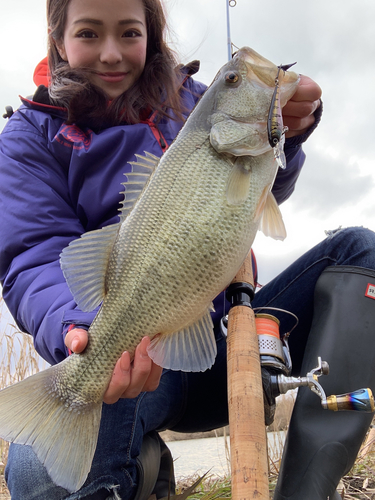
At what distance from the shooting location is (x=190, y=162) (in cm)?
148

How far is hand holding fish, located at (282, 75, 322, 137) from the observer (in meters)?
1.58

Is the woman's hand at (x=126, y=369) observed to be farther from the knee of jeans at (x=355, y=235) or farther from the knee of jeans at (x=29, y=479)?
the knee of jeans at (x=355, y=235)

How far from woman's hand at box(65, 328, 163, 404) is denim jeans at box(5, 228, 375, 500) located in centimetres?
23

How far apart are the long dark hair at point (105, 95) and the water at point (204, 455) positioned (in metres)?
1.91

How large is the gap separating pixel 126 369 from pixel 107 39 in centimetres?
161

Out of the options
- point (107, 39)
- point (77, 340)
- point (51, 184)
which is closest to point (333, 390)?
point (77, 340)

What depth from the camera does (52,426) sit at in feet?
4.38

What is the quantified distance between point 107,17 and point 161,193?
1145 mm

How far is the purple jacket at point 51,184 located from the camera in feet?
6.03

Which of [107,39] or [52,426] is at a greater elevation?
[107,39]

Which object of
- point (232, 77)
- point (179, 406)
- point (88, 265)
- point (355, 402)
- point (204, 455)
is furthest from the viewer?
point (204, 455)

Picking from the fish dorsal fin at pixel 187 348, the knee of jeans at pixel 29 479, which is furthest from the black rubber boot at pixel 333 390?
the knee of jeans at pixel 29 479

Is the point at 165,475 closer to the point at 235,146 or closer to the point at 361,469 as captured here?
the point at 361,469

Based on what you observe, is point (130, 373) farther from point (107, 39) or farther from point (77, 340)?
point (107, 39)
